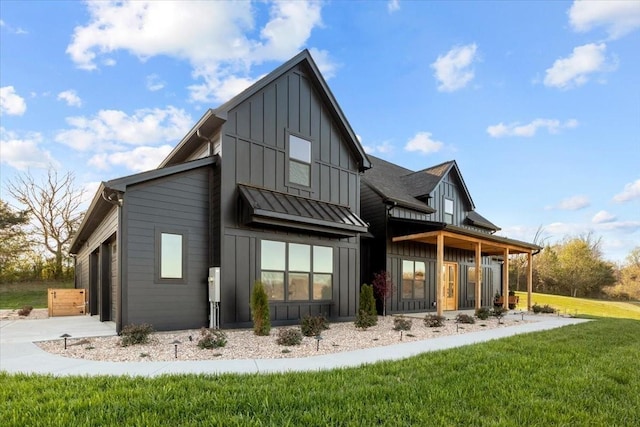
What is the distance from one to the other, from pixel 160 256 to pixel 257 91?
485 cm

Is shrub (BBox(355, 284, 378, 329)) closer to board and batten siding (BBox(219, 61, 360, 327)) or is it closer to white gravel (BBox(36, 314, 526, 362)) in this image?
white gravel (BBox(36, 314, 526, 362))

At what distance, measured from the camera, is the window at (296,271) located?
33.3ft

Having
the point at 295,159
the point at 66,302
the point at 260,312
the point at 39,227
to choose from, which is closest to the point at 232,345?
the point at 260,312

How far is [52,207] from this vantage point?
2753 cm

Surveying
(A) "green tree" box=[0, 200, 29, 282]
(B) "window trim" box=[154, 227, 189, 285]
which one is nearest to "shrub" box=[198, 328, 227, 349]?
(B) "window trim" box=[154, 227, 189, 285]

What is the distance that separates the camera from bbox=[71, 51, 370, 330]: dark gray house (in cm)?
857

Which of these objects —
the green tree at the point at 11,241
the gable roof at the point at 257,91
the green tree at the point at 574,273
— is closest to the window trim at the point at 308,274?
the gable roof at the point at 257,91

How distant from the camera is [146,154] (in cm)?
2478

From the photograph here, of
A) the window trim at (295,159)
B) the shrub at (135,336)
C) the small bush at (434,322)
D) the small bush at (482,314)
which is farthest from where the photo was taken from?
the small bush at (482,314)

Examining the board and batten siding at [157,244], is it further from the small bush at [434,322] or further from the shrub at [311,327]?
the small bush at [434,322]

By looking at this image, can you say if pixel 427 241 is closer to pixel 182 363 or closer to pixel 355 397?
pixel 182 363

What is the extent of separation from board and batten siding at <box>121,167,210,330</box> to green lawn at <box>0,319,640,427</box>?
12.3 ft

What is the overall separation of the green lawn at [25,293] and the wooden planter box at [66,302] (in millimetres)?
8400

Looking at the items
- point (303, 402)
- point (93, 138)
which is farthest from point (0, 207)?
point (303, 402)
